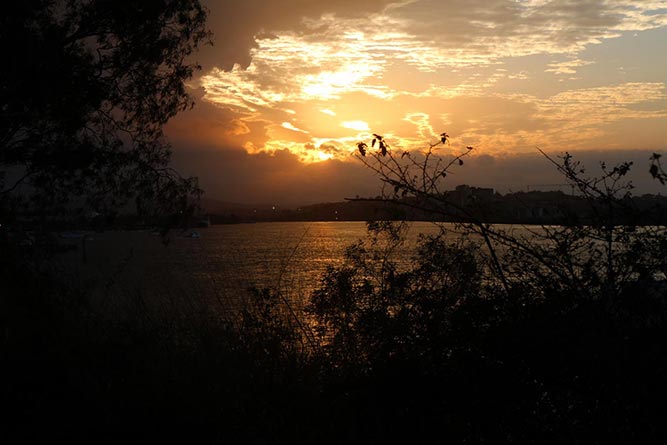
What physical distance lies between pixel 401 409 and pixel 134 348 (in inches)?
172

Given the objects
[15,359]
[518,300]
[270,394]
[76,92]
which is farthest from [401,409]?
[76,92]

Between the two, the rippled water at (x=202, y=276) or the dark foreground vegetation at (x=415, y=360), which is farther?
the rippled water at (x=202, y=276)

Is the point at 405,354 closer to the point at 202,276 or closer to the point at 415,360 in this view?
the point at 415,360

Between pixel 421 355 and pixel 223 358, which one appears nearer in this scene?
pixel 421 355

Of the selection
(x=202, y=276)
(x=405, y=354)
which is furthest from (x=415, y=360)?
(x=202, y=276)

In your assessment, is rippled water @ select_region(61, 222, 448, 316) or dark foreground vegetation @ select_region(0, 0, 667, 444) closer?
dark foreground vegetation @ select_region(0, 0, 667, 444)

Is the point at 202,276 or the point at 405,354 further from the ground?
the point at 405,354

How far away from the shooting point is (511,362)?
4.30 m

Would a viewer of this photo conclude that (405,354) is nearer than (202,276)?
Yes

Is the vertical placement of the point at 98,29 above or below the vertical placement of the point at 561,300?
above

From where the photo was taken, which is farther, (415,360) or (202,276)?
(202,276)

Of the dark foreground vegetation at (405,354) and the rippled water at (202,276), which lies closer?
the dark foreground vegetation at (405,354)

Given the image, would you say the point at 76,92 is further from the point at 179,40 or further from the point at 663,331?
the point at 663,331

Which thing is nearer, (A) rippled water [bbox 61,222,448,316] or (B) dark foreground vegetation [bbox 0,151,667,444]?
(B) dark foreground vegetation [bbox 0,151,667,444]
